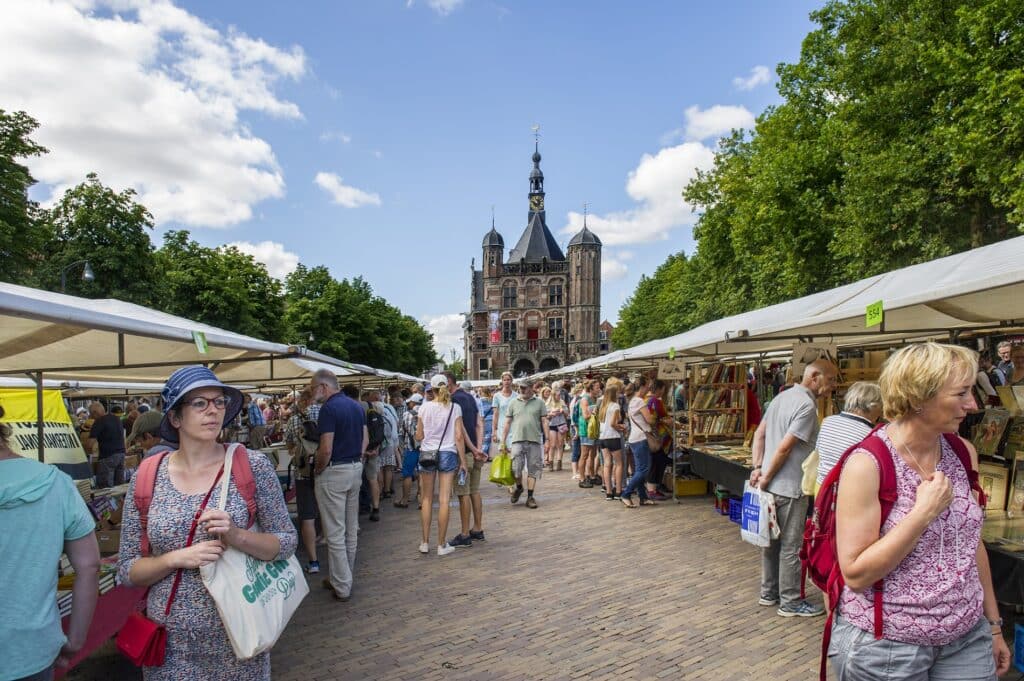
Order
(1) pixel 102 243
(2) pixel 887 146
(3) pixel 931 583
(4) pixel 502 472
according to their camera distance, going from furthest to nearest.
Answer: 1. (1) pixel 102 243
2. (2) pixel 887 146
3. (4) pixel 502 472
4. (3) pixel 931 583

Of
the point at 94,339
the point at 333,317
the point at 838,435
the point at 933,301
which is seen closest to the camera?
the point at 838,435

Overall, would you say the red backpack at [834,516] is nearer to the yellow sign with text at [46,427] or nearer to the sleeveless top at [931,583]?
the sleeveless top at [931,583]

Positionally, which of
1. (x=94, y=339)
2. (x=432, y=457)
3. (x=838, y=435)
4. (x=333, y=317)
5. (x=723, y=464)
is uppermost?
(x=333, y=317)

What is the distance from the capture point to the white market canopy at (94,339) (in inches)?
110

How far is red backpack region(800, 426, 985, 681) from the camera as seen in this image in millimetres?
1907

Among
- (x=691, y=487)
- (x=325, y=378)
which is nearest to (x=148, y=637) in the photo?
(x=325, y=378)

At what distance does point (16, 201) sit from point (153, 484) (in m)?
25.6

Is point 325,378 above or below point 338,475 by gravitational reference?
above

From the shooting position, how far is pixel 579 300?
79375 mm

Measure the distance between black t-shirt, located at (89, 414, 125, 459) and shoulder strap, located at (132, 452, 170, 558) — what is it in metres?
8.74

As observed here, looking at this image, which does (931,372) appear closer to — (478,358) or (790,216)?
(790,216)

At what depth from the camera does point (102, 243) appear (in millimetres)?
30422

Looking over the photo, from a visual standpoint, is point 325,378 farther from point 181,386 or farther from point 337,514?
point 181,386

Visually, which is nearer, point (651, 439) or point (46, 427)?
point (46, 427)
